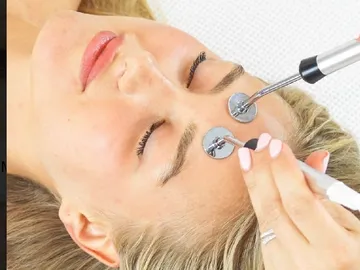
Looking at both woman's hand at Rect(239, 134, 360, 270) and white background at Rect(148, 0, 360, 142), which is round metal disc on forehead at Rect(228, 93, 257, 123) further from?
white background at Rect(148, 0, 360, 142)

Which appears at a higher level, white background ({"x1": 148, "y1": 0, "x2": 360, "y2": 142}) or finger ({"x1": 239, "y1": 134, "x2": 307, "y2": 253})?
white background ({"x1": 148, "y1": 0, "x2": 360, "y2": 142})

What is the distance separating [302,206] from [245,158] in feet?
0.35

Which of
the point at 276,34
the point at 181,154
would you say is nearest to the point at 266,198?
the point at 181,154

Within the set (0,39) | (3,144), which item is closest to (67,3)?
(0,39)

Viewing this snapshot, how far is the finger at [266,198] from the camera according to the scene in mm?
663

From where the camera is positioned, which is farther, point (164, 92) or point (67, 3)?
point (67, 3)

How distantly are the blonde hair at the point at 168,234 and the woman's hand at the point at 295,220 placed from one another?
119mm

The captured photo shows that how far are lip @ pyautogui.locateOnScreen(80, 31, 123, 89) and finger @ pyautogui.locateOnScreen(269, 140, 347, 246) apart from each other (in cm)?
28

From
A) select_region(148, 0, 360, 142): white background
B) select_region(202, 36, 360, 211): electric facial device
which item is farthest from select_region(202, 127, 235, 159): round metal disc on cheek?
select_region(148, 0, 360, 142): white background

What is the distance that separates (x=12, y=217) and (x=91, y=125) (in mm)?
295

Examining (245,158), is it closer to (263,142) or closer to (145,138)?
(263,142)

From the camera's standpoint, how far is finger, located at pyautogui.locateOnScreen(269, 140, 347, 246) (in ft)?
2.09

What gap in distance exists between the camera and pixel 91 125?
792 mm

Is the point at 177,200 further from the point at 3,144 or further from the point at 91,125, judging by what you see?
the point at 3,144
